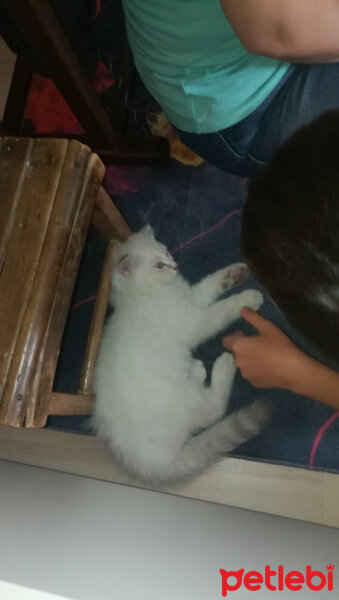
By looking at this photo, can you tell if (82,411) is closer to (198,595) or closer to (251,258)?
(198,595)

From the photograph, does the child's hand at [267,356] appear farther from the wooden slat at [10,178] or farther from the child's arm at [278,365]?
the wooden slat at [10,178]

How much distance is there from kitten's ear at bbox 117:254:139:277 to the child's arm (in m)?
0.30

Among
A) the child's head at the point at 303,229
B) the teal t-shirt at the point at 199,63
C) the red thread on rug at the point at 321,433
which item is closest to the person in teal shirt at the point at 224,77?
the teal t-shirt at the point at 199,63

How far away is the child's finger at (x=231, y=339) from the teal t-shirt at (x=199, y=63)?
51 cm

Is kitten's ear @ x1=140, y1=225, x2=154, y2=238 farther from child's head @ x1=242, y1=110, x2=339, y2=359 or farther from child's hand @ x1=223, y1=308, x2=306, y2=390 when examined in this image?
child's head @ x1=242, y1=110, x2=339, y2=359

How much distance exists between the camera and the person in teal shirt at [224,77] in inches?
25.4

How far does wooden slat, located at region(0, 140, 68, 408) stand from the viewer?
2.56ft

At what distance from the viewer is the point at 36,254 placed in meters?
0.82

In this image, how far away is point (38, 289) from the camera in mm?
800

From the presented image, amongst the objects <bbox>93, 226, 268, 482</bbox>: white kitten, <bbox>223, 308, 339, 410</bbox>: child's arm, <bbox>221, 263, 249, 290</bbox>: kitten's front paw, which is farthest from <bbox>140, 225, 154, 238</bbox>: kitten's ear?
<bbox>223, 308, 339, 410</bbox>: child's arm

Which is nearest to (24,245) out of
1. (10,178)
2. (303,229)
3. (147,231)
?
(10,178)

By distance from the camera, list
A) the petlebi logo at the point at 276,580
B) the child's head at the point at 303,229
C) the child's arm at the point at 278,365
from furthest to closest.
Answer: the child's arm at the point at 278,365, the petlebi logo at the point at 276,580, the child's head at the point at 303,229

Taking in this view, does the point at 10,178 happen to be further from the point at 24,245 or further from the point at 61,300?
the point at 61,300

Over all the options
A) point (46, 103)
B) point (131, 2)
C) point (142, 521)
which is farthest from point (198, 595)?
point (46, 103)
